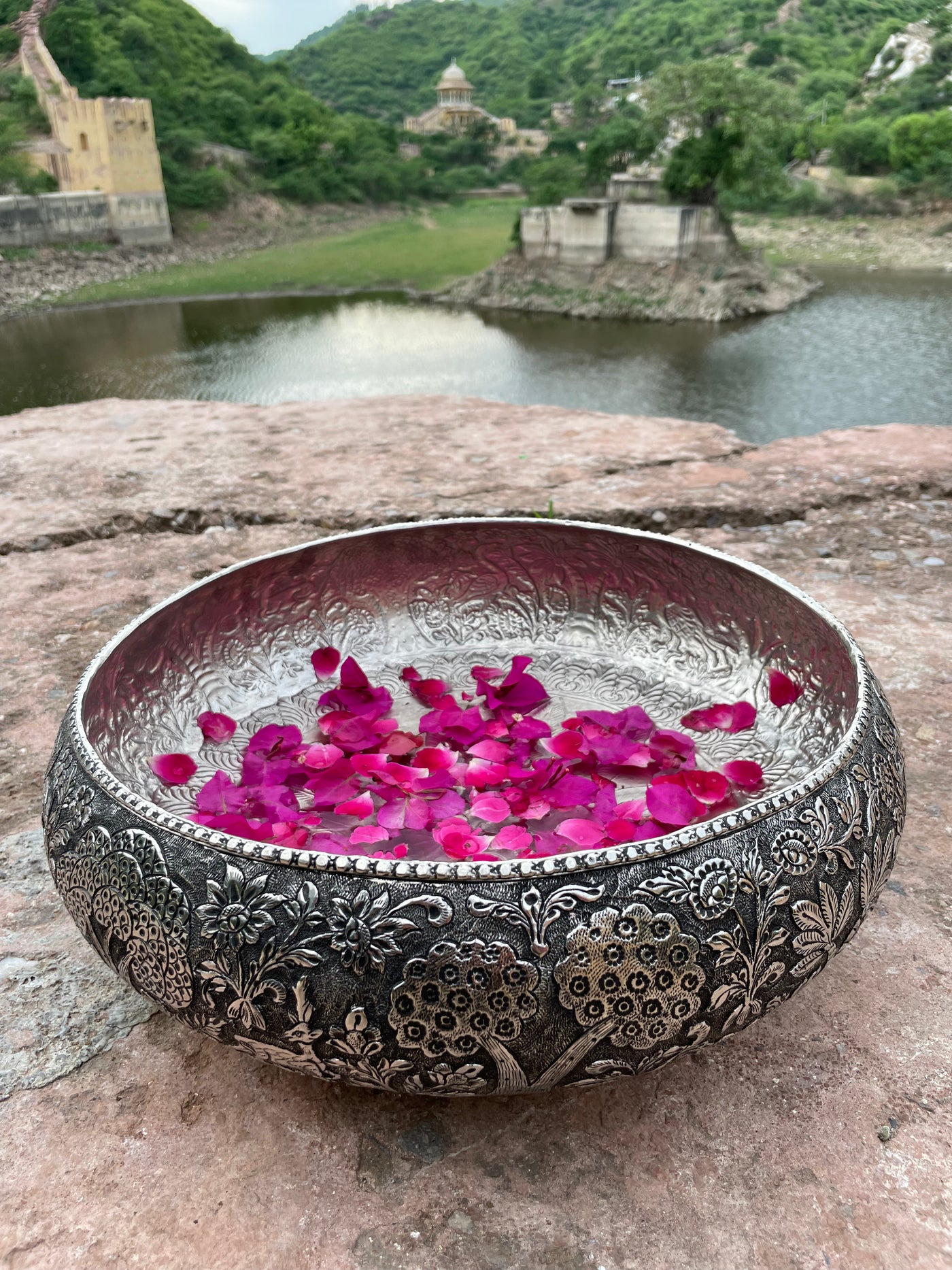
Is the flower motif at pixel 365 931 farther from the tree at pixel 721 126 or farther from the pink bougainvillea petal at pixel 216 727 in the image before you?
the tree at pixel 721 126

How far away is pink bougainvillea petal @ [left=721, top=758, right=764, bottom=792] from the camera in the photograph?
1.40 meters

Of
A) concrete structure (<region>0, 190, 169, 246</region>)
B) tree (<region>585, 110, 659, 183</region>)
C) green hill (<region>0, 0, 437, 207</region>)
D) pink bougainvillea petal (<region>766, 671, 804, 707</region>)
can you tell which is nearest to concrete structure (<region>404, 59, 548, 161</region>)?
green hill (<region>0, 0, 437, 207</region>)

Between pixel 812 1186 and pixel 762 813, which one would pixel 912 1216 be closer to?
pixel 812 1186

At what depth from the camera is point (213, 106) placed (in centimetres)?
2305

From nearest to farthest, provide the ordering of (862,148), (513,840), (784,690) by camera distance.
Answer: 1. (513,840)
2. (784,690)
3. (862,148)

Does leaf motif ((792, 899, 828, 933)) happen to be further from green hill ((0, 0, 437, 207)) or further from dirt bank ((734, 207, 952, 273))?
dirt bank ((734, 207, 952, 273))

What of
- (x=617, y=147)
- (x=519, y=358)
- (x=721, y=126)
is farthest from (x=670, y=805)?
(x=617, y=147)

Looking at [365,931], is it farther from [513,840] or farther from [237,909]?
[513,840]

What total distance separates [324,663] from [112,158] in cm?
1985

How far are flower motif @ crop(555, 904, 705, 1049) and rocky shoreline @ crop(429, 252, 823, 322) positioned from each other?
1754cm

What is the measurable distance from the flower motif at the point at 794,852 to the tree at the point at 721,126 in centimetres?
2029

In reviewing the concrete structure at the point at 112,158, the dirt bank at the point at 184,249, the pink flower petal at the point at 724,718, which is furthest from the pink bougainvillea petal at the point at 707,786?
the concrete structure at the point at 112,158

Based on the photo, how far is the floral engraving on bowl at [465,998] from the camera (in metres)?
0.84

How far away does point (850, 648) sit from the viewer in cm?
131
